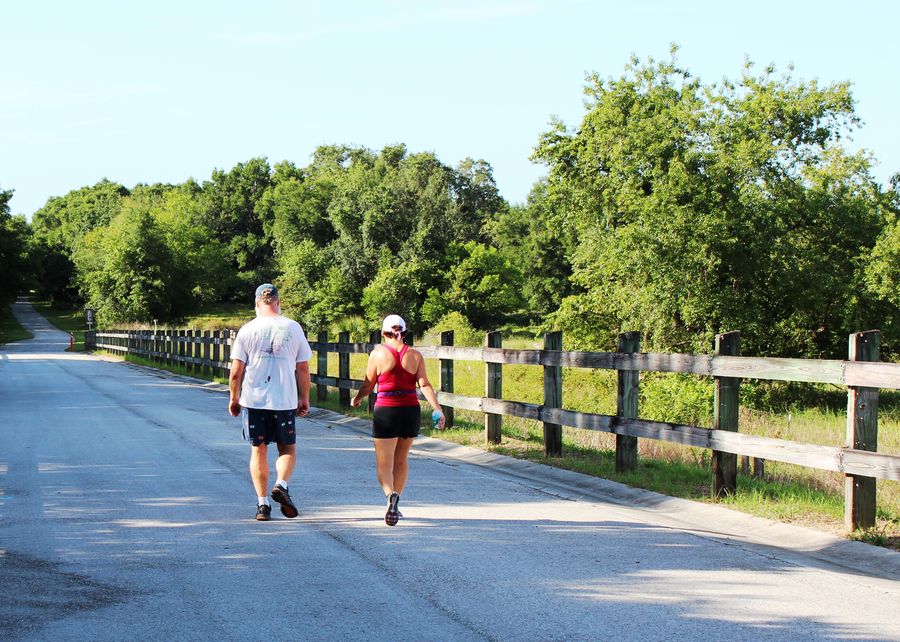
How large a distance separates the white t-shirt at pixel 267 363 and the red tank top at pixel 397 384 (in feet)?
2.60

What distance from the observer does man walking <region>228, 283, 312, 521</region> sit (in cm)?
775

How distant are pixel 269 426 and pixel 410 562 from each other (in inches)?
88.9

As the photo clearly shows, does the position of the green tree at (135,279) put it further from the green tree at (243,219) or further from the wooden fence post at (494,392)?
the wooden fence post at (494,392)

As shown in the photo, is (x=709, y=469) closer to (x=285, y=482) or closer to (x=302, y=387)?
(x=302, y=387)

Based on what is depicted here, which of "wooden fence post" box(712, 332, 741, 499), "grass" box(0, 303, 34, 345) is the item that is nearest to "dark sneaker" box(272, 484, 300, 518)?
"wooden fence post" box(712, 332, 741, 499)

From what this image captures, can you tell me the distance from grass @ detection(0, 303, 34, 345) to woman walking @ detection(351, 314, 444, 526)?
7077cm

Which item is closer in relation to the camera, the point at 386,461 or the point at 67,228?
the point at 386,461

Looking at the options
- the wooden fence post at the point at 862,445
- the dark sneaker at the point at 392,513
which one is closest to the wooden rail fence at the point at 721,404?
the wooden fence post at the point at 862,445

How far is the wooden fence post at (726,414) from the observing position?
8312mm

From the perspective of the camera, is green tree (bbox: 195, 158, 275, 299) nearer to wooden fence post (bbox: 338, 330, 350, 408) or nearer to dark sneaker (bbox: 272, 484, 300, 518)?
wooden fence post (bbox: 338, 330, 350, 408)

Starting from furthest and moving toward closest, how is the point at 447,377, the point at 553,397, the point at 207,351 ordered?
the point at 207,351 → the point at 447,377 → the point at 553,397

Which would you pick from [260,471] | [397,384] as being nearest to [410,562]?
[397,384]

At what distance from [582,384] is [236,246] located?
9353 centimetres

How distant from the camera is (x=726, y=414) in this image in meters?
8.33
